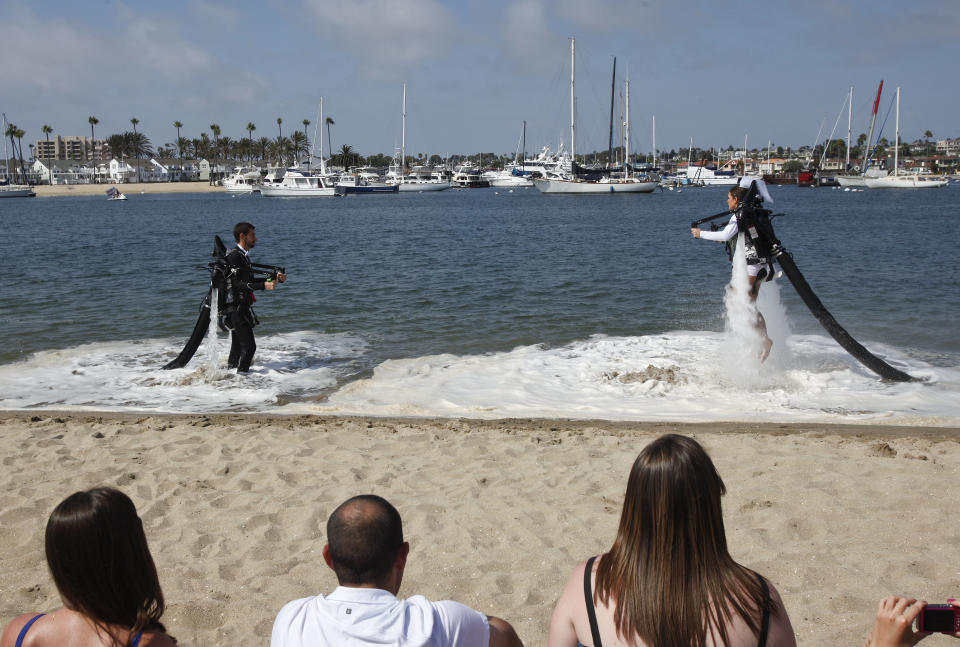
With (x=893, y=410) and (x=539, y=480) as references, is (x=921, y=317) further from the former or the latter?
(x=539, y=480)

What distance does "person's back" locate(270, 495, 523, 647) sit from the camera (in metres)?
2.40

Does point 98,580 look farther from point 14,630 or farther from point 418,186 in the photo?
point 418,186

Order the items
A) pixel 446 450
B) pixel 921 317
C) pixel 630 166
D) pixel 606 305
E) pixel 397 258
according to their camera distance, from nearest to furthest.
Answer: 1. pixel 446 450
2. pixel 921 317
3. pixel 606 305
4. pixel 397 258
5. pixel 630 166

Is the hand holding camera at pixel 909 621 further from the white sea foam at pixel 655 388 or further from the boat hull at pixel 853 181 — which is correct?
the boat hull at pixel 853 181

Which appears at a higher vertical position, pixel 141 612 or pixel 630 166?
pixel 630 166

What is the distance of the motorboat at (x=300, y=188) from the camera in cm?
9600

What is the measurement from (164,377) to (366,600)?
916cm

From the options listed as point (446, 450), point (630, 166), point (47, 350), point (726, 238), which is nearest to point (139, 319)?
point (47, 350)

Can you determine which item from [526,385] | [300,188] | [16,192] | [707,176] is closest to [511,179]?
[707,176]

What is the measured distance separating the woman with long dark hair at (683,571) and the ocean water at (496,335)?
20.4ft

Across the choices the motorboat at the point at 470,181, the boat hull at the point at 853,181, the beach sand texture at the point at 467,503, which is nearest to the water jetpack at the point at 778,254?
the beach sand texture at the point at 467,503

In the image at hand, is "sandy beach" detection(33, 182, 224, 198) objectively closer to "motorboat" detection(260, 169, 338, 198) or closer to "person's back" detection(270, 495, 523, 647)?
"motorboat" detection(260, 169, 338, 198)

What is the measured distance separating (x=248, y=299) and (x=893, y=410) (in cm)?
813

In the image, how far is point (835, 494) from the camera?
5711mm
